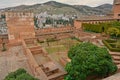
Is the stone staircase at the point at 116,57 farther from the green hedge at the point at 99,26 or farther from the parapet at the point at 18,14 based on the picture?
the parapet at the point at 18,14

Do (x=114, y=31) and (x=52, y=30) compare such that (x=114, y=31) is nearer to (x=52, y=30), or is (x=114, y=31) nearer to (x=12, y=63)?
(x=52, y=30)

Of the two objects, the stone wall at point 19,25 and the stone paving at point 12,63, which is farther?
the stone wall at point 19,25

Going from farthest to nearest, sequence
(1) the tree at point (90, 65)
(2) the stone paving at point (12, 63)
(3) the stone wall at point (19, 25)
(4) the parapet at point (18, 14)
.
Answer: (3) the stone wall at point (19, 25) → (4) the parapet at point (18, 14) → (2) the stone paving at point (12, 63) → (1) the tree at point (90, 65)

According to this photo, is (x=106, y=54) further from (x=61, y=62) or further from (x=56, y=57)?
(x=56, y=57)

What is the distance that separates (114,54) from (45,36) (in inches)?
447

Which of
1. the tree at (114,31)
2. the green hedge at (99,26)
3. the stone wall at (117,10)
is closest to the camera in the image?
the tree at (114,31)

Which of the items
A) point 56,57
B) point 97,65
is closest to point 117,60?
point 97,65

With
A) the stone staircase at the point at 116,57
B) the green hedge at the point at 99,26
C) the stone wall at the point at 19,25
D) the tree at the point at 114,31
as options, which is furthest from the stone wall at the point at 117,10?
the stone staircase at the point at 116,57

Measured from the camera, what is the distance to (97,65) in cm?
905

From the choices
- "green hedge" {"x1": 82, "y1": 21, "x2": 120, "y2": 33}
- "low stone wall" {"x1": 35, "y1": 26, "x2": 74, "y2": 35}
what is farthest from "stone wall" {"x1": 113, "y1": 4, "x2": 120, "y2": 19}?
"low stone wall" {"x1": 35, "y1": 26, "x2": 74, "y2": 35}

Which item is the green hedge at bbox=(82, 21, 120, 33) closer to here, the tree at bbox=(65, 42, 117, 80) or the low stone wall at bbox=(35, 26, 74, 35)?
the low stone wall at bbox=(35, 26, 74, 35)

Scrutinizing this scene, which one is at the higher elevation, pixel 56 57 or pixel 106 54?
pixel 106 54

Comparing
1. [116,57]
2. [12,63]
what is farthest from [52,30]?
[116,57]

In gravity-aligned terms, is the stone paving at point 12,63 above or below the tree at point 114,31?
below
